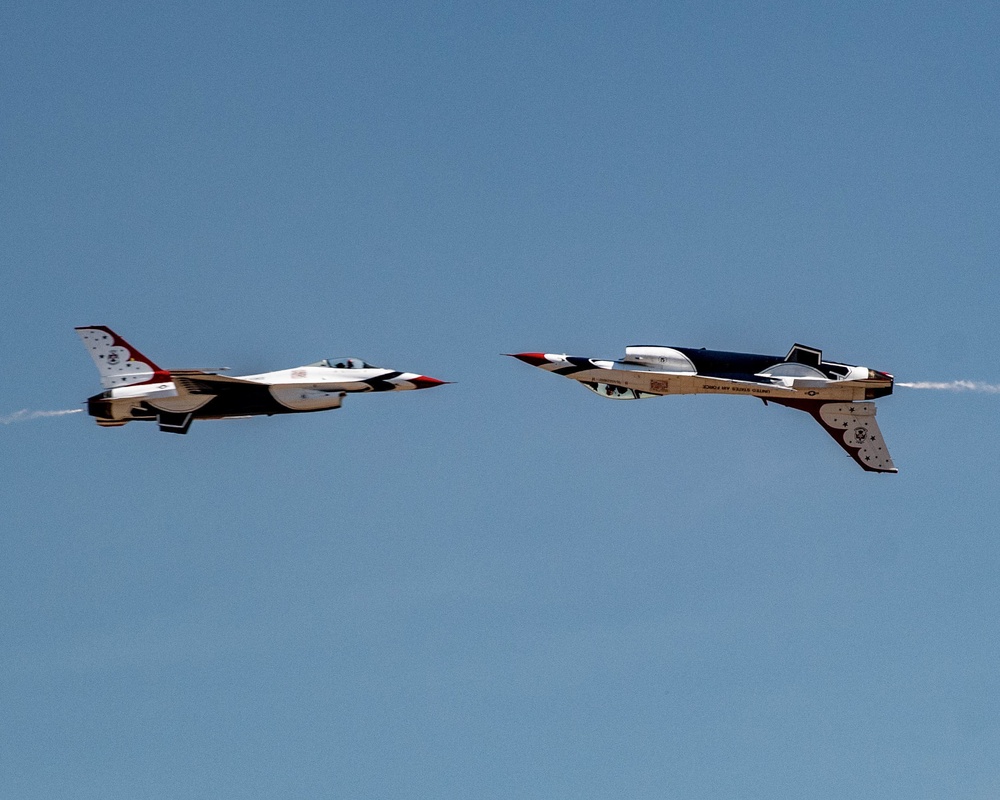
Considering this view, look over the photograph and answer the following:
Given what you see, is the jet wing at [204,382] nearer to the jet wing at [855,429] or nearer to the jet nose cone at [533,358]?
the jet nose cone at [533,358]

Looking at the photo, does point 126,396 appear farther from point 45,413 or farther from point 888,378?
point 888,378

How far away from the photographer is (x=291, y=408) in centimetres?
7794

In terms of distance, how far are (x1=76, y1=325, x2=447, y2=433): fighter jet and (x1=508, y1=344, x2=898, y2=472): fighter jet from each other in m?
9.25

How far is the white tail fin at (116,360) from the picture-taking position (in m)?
78.4

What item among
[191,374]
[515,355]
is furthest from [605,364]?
[191,374]

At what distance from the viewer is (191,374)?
76875mm

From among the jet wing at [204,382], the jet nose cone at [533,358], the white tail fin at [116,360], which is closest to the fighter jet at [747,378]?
the jet nose cone at [533,358]

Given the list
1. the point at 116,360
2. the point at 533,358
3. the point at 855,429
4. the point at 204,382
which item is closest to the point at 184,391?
the point at 204,382

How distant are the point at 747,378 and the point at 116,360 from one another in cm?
2614

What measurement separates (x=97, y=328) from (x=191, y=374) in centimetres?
496

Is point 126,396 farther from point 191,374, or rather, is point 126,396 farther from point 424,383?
point 424,383

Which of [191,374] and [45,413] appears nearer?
[191,374]

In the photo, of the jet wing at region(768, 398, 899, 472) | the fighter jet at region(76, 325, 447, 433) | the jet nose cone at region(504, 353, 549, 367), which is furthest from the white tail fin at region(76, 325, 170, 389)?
the jet wing at region(768, 398, 899, 472)

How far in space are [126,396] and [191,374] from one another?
3.14 m
